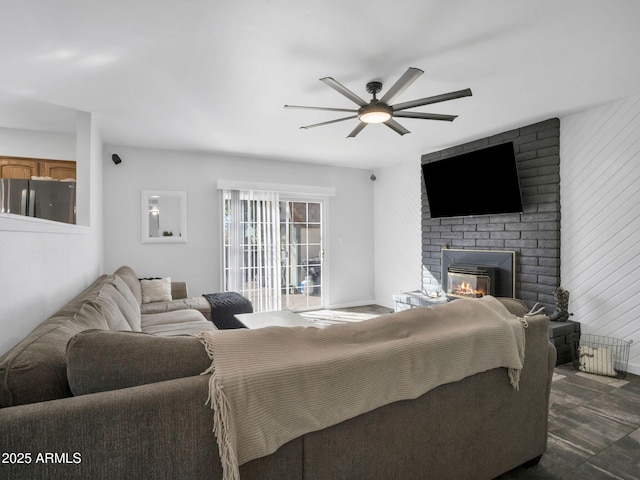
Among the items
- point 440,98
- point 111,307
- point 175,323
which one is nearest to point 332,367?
point 111,307

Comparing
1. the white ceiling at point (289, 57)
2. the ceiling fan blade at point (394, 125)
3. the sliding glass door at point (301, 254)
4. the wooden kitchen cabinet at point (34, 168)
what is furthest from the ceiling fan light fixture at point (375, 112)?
the wooden kitchen cabinet at point (34, 168)

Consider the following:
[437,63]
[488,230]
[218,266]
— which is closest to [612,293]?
[488,230]

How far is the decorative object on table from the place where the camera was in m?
3.28

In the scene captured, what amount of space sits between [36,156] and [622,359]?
664 cm

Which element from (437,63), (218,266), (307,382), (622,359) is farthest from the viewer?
(218,266)

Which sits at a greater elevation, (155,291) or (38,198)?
(38,198)

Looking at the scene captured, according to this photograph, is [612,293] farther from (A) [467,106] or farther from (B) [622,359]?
(A) [467,106]

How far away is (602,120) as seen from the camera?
10.1ft

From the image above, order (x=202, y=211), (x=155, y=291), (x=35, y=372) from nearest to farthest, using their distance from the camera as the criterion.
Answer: (x=35, y=372), (x=155, y=291), (x=202, y=211)

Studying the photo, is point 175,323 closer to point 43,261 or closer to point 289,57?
point 43,261

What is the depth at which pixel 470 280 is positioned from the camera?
4121 mm

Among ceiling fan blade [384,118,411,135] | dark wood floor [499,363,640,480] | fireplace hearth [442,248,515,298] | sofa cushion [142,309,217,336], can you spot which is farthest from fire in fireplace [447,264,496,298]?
sofa cushion [142,309,217,336]

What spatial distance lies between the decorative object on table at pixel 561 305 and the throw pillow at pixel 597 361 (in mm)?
346

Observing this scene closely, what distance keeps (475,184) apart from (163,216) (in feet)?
13.8
